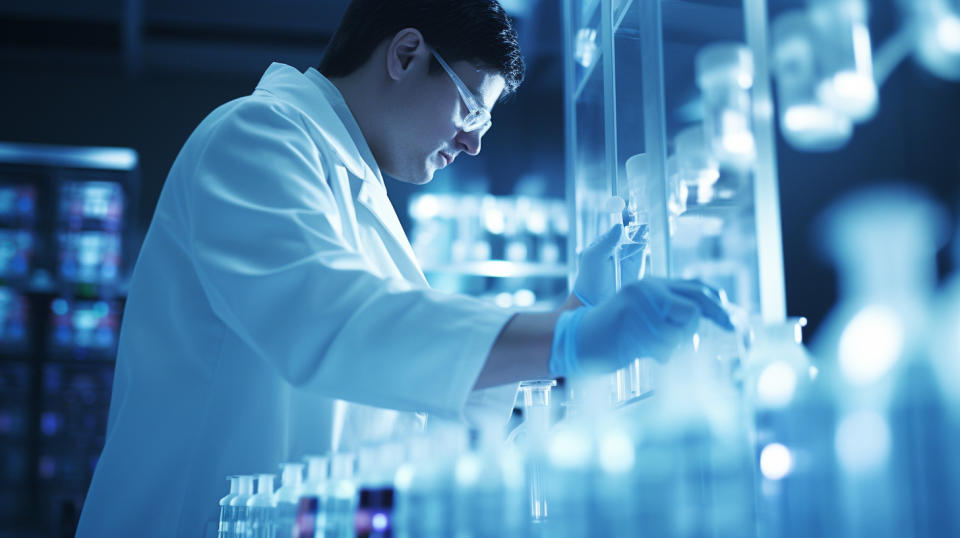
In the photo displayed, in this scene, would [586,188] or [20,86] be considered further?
[20,86]

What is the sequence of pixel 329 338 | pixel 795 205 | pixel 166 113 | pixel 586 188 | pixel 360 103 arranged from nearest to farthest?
pixel 329 338
pixel 795 205
pixel 360 103
pixel 586 188
pixel 166 113

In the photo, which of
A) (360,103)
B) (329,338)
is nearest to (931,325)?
(329,338)

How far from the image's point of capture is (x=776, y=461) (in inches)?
33.8

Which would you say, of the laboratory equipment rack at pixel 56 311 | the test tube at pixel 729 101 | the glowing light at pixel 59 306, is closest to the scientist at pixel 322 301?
the test tube at pixel 729 101

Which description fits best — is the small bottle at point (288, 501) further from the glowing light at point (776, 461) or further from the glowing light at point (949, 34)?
the glowing light at point (949, 34)

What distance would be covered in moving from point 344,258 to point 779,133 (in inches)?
22.4

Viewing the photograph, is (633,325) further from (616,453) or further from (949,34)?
(949,34)

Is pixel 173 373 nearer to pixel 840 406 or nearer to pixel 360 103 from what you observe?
pixel 360 103

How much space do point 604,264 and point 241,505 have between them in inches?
25.6

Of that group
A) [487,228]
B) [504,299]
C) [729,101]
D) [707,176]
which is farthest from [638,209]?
[487,228]

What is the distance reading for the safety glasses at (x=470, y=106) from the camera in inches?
62.2

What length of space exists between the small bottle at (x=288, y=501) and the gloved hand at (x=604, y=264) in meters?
0.54

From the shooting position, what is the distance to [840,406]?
735 mm

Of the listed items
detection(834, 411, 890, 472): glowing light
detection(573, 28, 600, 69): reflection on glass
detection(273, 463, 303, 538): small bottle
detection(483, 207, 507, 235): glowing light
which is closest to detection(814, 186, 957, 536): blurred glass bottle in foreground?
detection(834, 411, 890, 472): glowing light
